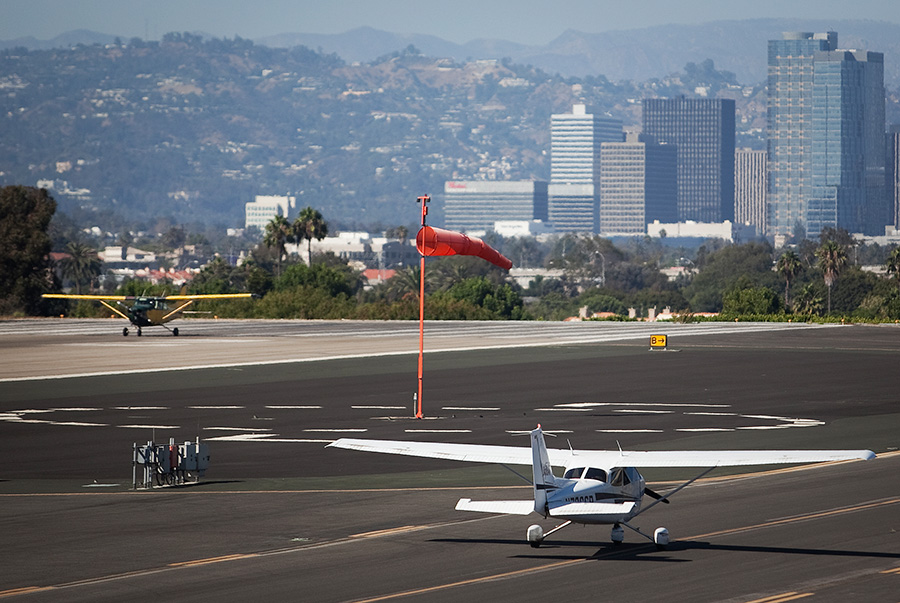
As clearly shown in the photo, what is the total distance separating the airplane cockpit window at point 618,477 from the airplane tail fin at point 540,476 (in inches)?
38.7

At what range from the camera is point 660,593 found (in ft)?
68.0

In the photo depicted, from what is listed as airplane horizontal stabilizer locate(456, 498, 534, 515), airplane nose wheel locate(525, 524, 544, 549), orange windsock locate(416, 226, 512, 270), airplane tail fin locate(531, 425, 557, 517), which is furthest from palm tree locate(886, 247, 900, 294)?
airplane tail fin locate(531, 425, 557, 517)

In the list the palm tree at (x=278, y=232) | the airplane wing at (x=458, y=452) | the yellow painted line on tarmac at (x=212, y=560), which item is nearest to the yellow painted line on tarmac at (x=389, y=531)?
the airplane wing at (x=458, y=452)

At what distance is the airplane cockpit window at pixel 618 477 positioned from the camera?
2250cm

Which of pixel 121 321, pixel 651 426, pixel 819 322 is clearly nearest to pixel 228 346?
pixel 121 321

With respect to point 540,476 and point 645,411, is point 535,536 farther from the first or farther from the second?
point 645,411

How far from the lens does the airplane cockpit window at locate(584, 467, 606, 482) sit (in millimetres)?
22500

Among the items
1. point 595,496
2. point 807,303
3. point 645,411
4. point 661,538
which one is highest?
point 807,303

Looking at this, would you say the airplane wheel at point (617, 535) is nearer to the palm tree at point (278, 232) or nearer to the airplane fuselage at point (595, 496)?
the airplane fuselage at point (595, 496)

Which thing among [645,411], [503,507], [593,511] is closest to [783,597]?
[593,511]

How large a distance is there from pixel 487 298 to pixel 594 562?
147 meters

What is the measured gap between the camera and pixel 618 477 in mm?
22562

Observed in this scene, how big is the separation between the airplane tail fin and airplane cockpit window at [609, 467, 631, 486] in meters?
0.98

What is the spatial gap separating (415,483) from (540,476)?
37.6ft
